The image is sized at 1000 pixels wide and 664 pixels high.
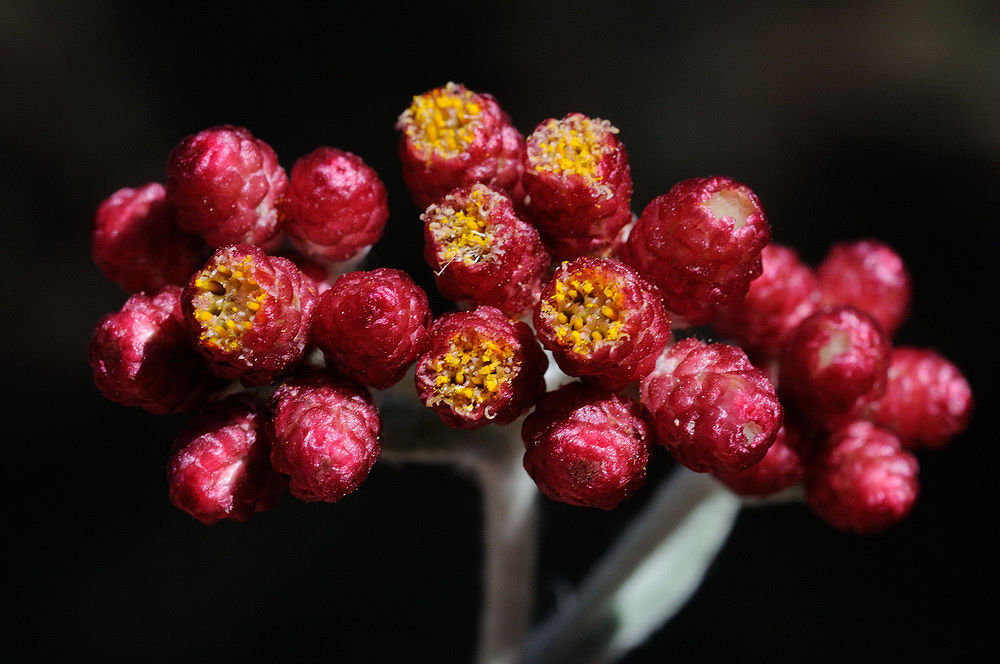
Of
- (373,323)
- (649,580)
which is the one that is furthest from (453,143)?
(649,580)

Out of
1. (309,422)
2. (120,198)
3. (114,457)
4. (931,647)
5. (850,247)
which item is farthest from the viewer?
(114,457)

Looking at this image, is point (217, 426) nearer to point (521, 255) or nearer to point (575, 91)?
point (521, 255)

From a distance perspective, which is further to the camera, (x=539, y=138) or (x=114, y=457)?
(x=114, y=457)

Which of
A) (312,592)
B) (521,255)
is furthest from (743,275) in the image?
(312,592)

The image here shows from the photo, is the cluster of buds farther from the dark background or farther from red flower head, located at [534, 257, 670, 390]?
the dark background

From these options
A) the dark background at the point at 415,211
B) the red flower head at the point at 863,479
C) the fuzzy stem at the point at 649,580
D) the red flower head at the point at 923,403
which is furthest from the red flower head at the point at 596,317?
the dark background at the point at 415,211

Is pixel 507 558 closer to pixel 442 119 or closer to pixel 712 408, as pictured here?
pixel 712 408
